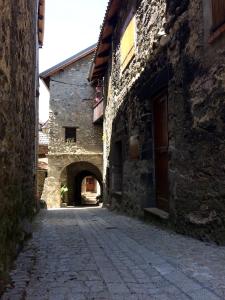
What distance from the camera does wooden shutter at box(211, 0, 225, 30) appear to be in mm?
4156

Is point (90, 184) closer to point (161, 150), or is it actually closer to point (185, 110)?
point (161, 150)

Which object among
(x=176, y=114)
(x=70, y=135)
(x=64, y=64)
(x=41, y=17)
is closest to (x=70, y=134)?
(x=70, y=135)

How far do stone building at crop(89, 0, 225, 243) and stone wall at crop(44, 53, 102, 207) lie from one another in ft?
37.7

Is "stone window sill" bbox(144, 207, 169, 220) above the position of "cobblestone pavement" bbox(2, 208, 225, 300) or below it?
above

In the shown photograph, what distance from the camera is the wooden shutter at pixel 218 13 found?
416cm

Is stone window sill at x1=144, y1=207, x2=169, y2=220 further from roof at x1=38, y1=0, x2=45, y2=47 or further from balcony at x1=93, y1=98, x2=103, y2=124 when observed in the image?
balcony at x1=93, y1=98, x2=103, y2=124

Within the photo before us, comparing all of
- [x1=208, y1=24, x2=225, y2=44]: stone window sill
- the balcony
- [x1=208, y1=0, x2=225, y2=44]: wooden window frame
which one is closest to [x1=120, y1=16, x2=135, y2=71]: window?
[x1=208, y1=0, x2=225, y2=44]: wooden window frame

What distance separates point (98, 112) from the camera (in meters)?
18.2

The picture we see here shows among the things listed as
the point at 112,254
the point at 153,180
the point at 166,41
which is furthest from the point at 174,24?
the point at 112,254

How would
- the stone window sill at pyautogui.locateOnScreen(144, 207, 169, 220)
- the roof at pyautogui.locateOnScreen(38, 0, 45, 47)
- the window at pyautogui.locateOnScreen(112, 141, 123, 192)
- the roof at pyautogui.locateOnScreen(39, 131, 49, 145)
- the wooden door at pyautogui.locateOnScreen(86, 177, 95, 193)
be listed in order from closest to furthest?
the stone window sill at pyautogui.locateOnScreen(144, 207, 169, 220) < the window at pyautogui.locateOnScreen(112, 141, 123, 192) < the roof at pyautogui.locateOnScreen(38, 0, 45, 47) < the roof at pyautogui.locateOnScreen(39, 131, 49, 145) < the wooden door at pyautogui.locateOnScreen(86, 177, 95, 193)

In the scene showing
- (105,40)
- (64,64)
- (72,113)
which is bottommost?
(72,113)

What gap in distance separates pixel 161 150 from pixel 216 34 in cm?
267

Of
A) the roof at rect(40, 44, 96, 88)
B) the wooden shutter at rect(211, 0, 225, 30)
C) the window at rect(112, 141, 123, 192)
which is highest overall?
the roof at rect(40, 44, 96, 88)

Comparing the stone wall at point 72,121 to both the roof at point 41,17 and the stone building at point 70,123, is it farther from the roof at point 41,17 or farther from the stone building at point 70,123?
the roof at point 41,17
